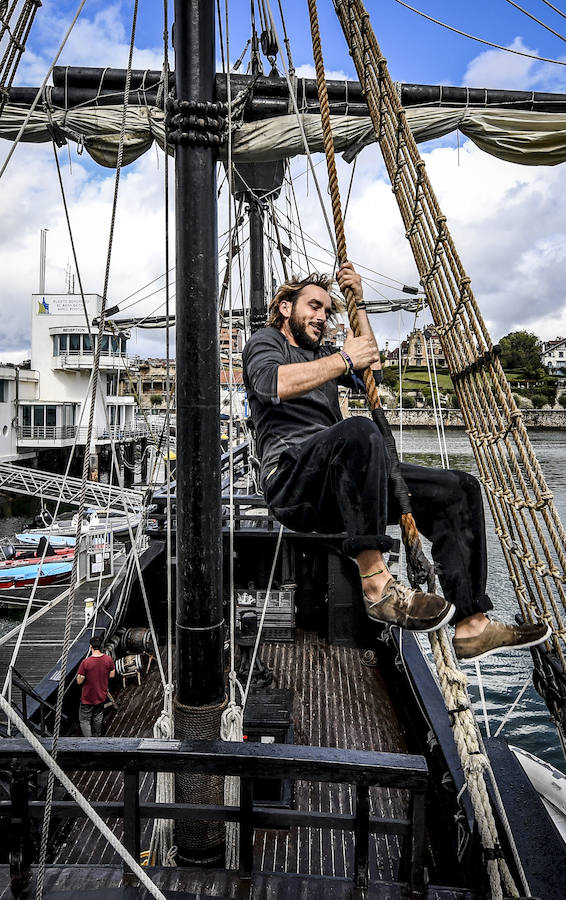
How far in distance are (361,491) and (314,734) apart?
15.3 feet

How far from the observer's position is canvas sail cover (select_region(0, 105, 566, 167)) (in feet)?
17.3

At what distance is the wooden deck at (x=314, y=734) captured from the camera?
4.38m

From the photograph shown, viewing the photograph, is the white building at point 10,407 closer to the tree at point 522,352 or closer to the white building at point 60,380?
the white building at point 60,380

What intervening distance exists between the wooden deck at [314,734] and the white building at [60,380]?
2840cm

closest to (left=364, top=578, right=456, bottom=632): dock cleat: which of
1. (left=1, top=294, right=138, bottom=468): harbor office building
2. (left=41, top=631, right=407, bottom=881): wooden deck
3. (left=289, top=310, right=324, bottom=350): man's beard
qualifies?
(left=289, top=310, right=324, bottom=350): man's beard

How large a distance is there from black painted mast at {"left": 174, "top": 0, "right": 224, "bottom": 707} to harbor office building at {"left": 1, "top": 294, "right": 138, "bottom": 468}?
31.7 metres

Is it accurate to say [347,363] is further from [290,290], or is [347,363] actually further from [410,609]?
[410,609]

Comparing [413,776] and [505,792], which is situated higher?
[413,776]

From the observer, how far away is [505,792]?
9.35 ft

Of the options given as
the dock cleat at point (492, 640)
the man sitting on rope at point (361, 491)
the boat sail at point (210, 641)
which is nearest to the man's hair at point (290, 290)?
the man sitting on rope at point (361, 491)

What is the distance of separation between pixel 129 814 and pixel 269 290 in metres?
14.4

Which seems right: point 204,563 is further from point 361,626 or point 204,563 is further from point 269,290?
point 269,290

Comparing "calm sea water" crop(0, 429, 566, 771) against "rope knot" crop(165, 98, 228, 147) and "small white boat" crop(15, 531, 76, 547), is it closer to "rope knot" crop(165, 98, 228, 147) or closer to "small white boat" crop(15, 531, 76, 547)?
"rope knot" crop(165, 98, 228, 147)

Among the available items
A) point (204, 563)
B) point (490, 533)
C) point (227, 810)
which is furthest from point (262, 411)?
point (490, 533)
